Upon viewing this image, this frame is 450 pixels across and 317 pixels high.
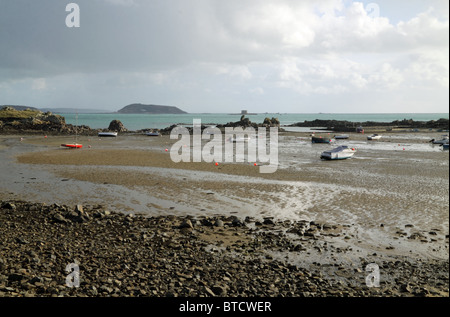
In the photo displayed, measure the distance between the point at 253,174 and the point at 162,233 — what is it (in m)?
14.5

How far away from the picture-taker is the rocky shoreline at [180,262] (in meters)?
7.42

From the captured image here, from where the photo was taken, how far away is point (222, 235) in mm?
11539

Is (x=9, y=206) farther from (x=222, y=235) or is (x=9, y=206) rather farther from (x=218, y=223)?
(x=222, y=235)

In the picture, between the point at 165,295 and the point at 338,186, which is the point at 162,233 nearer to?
the point at 165,295

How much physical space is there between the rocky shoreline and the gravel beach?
4 cm

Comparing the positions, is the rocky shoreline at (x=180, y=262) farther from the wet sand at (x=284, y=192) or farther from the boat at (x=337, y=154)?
the boat at (x=337, y=154)

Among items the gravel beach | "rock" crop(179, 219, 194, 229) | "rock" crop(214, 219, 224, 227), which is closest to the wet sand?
the gravel beach

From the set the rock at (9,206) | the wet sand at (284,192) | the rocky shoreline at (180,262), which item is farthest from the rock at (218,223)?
the rock at (9,206)

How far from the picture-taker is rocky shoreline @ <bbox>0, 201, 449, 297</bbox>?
742cm

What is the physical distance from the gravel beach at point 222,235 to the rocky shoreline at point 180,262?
0.04 meters

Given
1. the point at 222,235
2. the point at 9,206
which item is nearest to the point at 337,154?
the point at 222,235

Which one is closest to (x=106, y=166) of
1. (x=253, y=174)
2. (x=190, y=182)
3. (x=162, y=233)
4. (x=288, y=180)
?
(x=190, y=182)

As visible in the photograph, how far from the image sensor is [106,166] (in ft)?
90.6
